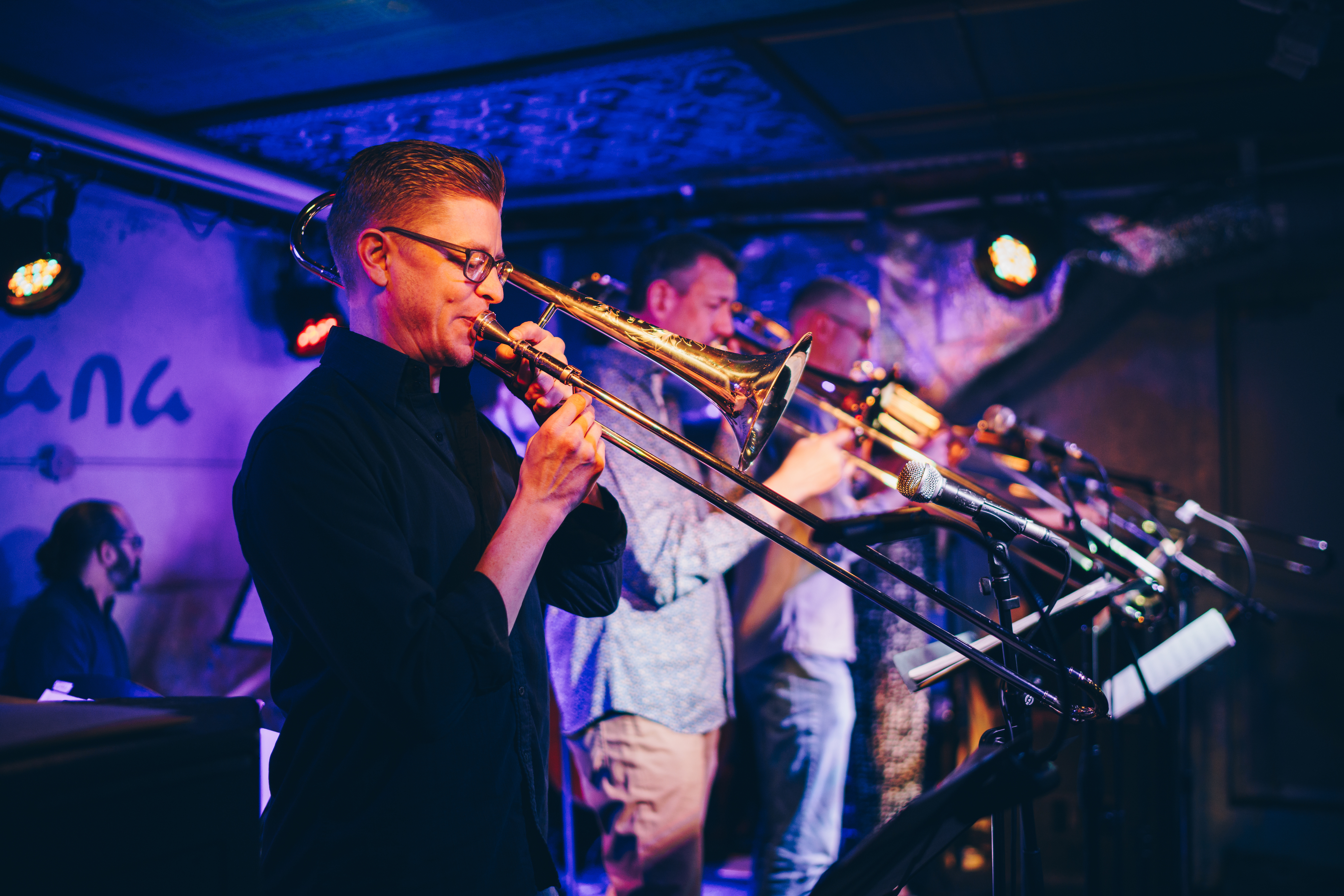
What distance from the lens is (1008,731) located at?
1.57 m

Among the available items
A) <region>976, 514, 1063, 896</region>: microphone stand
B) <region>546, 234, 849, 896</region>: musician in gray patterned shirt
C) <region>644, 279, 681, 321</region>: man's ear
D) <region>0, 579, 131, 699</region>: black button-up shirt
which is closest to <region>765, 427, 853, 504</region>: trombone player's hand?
<region>546, 234, 849, 896</region>: musician in gray patterned shirt

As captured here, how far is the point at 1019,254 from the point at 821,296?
3.22 ft

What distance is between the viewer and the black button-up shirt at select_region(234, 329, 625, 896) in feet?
4.26

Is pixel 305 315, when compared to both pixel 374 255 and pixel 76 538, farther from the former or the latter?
pixel 374 255

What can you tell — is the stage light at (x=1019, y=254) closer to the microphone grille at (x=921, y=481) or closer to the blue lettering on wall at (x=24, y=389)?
the microphone grille at (x=921, y=481)

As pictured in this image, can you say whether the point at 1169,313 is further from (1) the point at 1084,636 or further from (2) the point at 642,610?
(2) the point at 642,610

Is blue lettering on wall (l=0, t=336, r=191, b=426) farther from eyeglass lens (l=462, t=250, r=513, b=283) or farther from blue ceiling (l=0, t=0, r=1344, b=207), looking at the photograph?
eyeglass lens (l=462, t=250, r=513, b=283)

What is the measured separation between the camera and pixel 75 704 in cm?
108

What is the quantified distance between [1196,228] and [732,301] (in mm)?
2865

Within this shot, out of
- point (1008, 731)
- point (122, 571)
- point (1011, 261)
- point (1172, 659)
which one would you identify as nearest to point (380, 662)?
point (1008, 731)

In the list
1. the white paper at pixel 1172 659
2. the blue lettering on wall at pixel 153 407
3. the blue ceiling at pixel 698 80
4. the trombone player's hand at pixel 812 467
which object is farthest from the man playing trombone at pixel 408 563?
the blue lettering on wall at pixel 153 407

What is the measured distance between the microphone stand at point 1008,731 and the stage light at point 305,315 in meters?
3.99

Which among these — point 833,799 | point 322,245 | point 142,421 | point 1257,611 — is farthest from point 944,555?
point 142,421

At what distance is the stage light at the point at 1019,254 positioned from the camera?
170 inches
